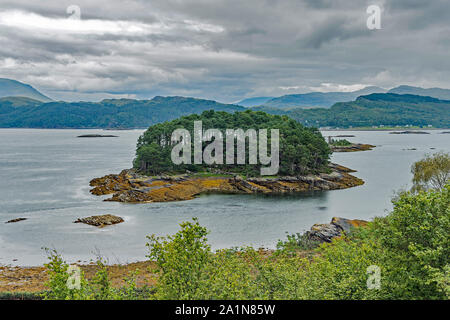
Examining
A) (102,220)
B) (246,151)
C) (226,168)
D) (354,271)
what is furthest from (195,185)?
Answer: (354,271)

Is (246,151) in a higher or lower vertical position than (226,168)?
higher

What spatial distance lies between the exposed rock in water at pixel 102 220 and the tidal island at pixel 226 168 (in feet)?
45.8

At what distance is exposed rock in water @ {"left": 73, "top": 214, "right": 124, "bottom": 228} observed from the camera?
165 feet

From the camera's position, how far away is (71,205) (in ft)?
204

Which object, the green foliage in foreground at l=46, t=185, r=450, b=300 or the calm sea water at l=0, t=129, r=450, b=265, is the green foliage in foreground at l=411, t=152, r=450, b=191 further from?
the green foliage in foreground at l=46, t=185, r=450, b=300

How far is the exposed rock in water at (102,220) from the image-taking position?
5041cm

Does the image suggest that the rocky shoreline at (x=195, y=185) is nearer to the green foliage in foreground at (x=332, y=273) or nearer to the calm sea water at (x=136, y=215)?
the calm sea water at (x=136, y=215)

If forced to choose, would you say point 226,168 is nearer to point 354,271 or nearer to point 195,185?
point 195,185

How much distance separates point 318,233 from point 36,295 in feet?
91.9

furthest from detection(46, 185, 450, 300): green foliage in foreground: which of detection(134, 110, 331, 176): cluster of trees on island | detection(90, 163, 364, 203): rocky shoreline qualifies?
detection(134, 110, 331, 176): cluster of trees on island

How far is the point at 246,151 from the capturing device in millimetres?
93625

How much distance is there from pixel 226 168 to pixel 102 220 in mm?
45228
